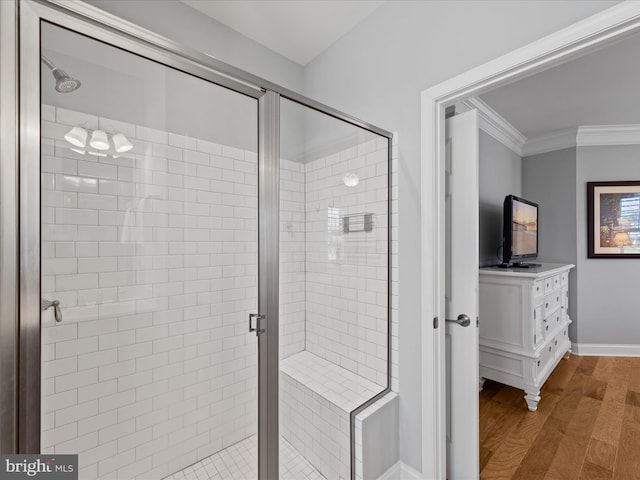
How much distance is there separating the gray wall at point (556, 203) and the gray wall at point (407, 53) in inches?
125

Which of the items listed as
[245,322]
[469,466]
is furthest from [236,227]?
[469,466]

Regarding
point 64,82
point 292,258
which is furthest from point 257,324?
point 64,82

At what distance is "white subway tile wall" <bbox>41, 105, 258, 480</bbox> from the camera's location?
0.89 meters

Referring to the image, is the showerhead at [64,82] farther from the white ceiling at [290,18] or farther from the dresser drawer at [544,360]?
the dresser drawer at [544,360]

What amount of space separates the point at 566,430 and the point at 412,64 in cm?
261

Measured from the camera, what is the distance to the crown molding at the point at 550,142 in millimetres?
3592

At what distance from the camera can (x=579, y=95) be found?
2.70 metres

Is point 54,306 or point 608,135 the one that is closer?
point 54,306

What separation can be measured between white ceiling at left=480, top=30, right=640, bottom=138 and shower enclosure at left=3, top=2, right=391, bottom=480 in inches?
81.5

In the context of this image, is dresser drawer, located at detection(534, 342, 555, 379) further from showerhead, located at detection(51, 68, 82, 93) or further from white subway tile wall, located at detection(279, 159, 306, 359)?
showerhead, located at detection(51, 68, 82, 93)

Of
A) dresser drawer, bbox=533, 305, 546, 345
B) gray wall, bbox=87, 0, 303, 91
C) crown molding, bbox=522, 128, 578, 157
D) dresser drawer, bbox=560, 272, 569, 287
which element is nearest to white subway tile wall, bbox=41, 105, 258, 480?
gray wall, bbox=87, 0, 303, 91

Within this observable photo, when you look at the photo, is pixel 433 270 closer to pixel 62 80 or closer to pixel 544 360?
pixel 62 80

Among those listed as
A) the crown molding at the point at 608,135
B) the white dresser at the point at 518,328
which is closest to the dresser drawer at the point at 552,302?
the white dresser at the point at 518,328

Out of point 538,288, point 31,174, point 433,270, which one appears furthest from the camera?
point 538,288
